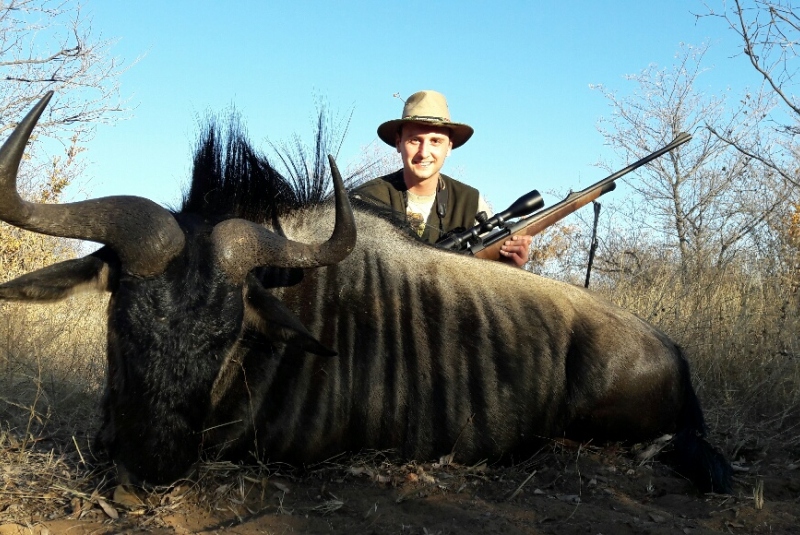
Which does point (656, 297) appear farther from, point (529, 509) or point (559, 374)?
point (529, 509)

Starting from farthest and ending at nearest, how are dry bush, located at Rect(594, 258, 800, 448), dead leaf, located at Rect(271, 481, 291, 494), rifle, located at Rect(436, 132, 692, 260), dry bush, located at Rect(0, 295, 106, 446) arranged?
rifle, located at Rect(436, 132, 692, 260)
dry bush, located at Rect(594, 258, 800, 448)
dry bush, located at Rect(0, 295, 106, 446)
dead leaf, located at Rect(271, 481, 291, 494)

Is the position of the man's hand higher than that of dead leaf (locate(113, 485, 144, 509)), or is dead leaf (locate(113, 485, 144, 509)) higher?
the man's hand

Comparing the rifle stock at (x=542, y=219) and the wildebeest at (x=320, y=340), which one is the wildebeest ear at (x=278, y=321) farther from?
the rifle stock at (x=542, y=219)

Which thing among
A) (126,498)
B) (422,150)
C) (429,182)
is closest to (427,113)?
(422,150)

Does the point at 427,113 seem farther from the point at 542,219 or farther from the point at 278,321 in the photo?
the point at 278,321

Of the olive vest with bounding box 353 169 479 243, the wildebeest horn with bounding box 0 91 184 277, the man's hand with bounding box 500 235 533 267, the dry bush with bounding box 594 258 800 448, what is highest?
the olive vest with bounding box 353 169 479 243

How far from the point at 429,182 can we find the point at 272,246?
2589 millimetres

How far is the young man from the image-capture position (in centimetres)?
550

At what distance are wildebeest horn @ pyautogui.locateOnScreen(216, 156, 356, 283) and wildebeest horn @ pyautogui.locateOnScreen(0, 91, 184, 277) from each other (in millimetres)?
187

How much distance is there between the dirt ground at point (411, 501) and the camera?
2.89 meters

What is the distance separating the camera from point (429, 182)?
5664 mm

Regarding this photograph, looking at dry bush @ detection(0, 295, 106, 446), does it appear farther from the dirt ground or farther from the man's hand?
the man's hand

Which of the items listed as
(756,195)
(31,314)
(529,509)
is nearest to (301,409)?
(529,509)

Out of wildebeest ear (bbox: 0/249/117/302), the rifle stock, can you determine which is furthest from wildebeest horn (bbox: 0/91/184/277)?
the rifle stock
